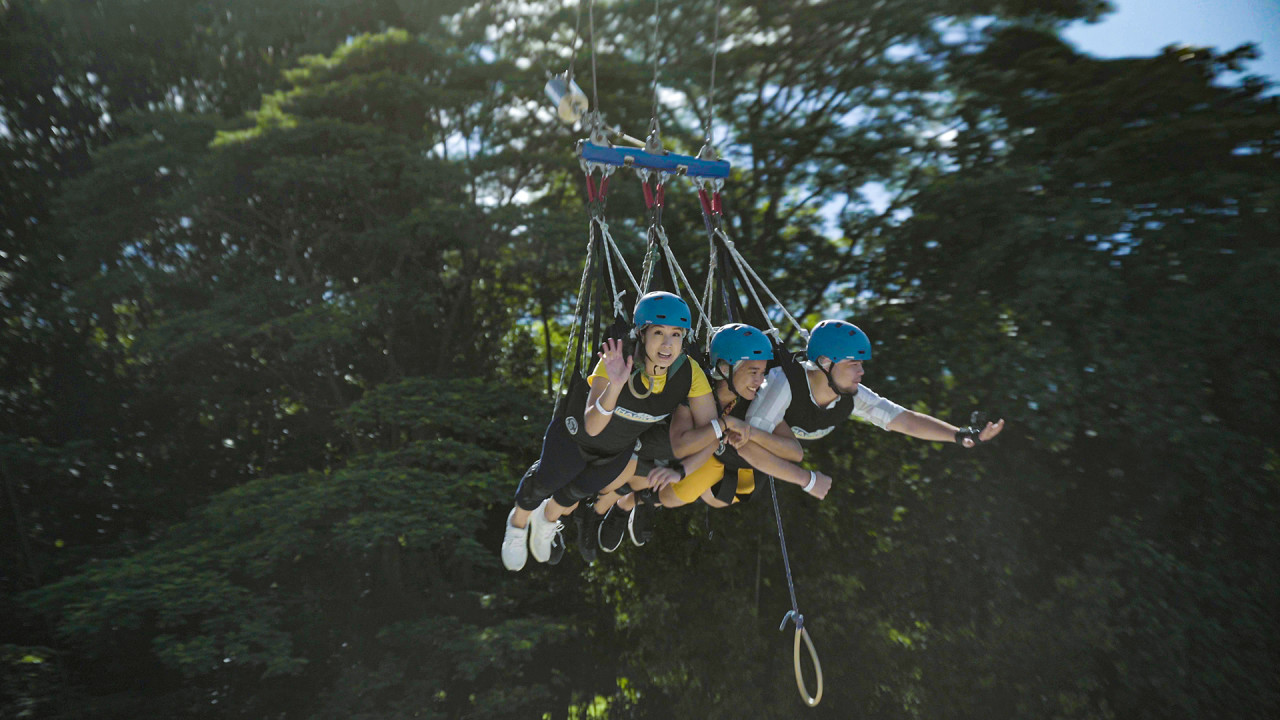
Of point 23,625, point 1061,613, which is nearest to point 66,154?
point 23,625

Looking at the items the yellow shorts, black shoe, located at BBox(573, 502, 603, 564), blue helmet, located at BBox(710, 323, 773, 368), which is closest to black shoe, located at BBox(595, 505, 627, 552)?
black shoe, located at BBox(573, 502, 603, 564)

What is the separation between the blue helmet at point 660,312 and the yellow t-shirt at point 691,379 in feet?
0.65

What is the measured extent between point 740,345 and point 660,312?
367 millimetres

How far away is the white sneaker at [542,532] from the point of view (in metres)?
4.07

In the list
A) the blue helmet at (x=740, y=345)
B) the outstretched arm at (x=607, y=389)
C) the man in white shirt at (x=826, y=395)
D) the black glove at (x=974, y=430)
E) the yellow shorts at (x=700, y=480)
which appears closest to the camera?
the outstretched arm at (x=607, y=389)

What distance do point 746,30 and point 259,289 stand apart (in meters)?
5.42

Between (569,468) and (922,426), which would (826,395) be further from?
(569,468)

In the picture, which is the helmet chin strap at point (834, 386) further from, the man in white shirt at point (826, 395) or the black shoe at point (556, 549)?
the black shoe at point (556, 549)

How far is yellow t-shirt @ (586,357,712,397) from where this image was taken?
3153 mm

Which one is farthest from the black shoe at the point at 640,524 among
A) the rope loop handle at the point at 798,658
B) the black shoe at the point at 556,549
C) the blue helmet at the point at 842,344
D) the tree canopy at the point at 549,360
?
the tree canopy at the point at 549,360

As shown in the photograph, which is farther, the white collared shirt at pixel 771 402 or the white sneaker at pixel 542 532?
the white sneaker at pixel 542 532

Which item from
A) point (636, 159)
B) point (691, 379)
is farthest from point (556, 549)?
A: point (636, 159)

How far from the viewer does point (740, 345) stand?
3.26 m

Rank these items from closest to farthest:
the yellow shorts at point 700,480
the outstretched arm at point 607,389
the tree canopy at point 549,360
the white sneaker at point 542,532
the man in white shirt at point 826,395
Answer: the outstretched arm at point 607,389 → the man in white shirt at point 826,395 → the yellow shorts at point 700,480 → the white sneaker at point 542,532 → the tree canopy at point 549,360
